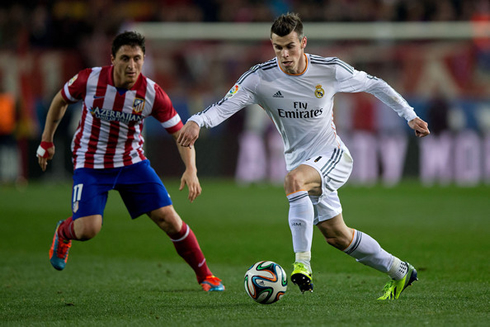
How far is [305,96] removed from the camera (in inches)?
232

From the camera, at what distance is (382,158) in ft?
60.7

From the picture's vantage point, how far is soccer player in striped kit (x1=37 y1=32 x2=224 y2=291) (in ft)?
20.8

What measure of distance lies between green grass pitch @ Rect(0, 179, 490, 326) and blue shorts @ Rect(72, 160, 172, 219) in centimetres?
68

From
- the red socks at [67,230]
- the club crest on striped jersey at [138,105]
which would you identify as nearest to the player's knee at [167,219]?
the red socks at [67,230]

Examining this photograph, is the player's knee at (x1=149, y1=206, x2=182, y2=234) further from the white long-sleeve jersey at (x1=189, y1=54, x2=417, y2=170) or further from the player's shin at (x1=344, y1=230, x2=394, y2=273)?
the player's shin at (x1=344, y1=230, x2=394, y2=273)

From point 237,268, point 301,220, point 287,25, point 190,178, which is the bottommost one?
point 237,268

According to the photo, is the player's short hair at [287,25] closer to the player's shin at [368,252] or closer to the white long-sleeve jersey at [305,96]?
the white long-sleeve jersey at [305,96]

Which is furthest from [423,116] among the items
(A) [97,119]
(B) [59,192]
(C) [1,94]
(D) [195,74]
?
(A) [97,119]

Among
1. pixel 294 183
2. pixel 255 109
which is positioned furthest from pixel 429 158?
pixel 294 183

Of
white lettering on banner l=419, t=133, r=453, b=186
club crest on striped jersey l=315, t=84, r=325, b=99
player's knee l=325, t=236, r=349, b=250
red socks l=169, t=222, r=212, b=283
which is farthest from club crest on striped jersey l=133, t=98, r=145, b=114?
white lettering on banner l=419, t=133, r=453, b=186

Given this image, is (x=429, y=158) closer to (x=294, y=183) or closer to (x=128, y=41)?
(x=128, y=41)

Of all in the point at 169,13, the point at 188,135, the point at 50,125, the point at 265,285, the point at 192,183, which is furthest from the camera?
the point at 169,13

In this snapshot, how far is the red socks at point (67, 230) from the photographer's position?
Result: 21.2ft

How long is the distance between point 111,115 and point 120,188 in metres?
0.61
